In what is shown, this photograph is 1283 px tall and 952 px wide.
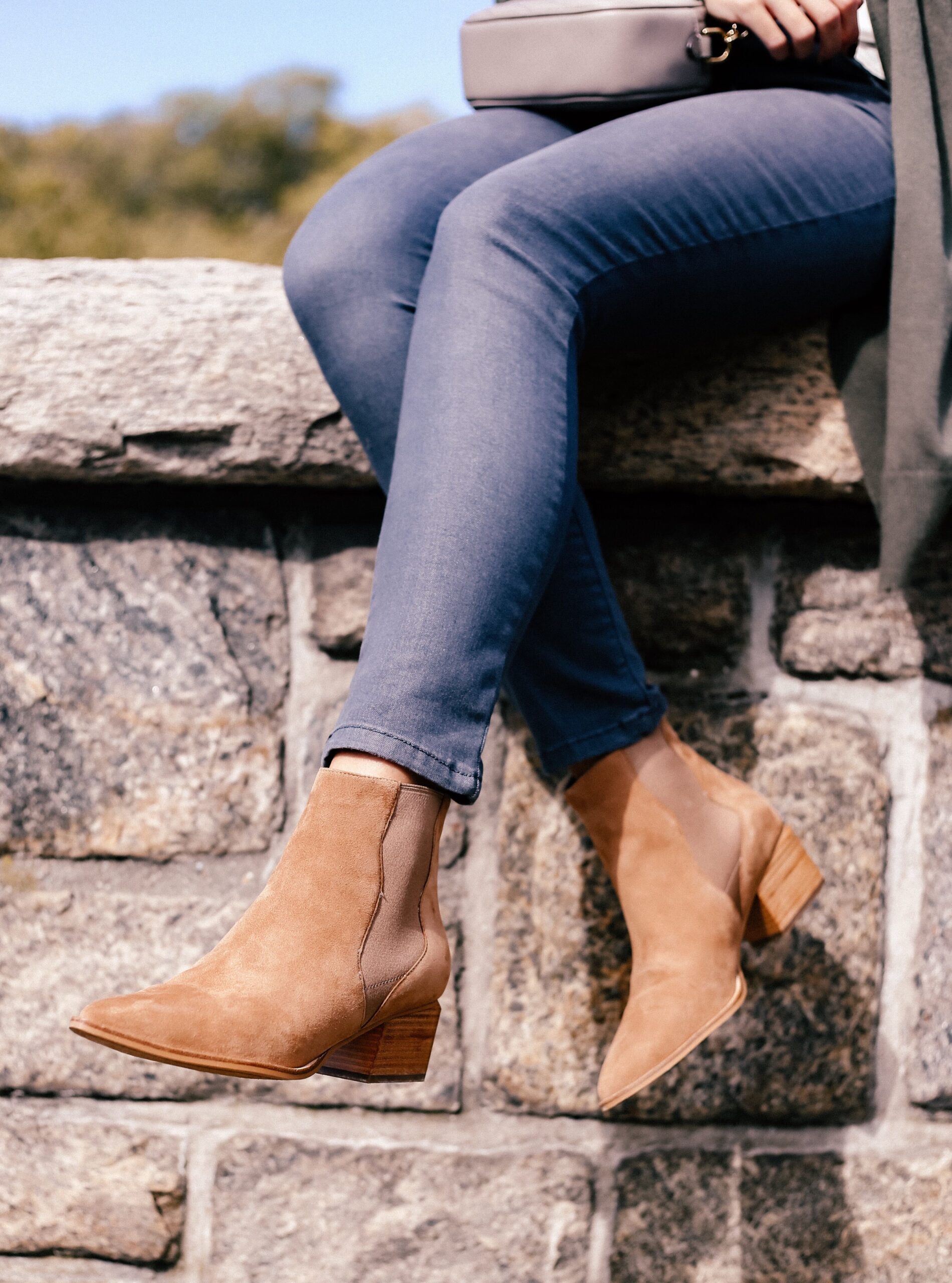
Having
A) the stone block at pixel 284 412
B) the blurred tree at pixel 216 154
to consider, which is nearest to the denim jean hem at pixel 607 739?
the stone block at pixel 284 412

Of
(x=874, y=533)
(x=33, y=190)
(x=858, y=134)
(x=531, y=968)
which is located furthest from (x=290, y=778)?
(x=33, y=190)

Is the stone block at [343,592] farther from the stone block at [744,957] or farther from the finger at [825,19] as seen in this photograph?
the finger at [825,19]

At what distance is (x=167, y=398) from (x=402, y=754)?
508 mm

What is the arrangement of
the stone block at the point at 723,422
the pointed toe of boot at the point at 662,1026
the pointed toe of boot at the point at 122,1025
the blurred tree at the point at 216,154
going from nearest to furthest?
the pointed toe of boot at the point at 122,1025, the pointed toe of boot at the point at 662,1026, the stone block at the point at 723,422, the blurred tree at the point at 216,154

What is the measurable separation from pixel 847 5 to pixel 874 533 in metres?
0.48

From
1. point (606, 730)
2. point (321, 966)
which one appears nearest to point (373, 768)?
point (321, 966)

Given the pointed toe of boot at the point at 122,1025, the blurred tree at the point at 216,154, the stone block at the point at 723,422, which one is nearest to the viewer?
the pointed toe of boot at the point at 122,1025

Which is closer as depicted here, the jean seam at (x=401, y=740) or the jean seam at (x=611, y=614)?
the jean seam at (x=401, y=740)

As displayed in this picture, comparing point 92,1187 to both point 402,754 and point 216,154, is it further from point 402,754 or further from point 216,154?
point 216,154

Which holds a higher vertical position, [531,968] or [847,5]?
[847,5]

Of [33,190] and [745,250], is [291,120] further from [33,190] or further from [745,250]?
[745,250]

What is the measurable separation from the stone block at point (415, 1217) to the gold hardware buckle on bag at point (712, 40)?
1061mm

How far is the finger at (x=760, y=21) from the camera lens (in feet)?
2.89

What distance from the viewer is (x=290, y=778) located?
3.55ft
